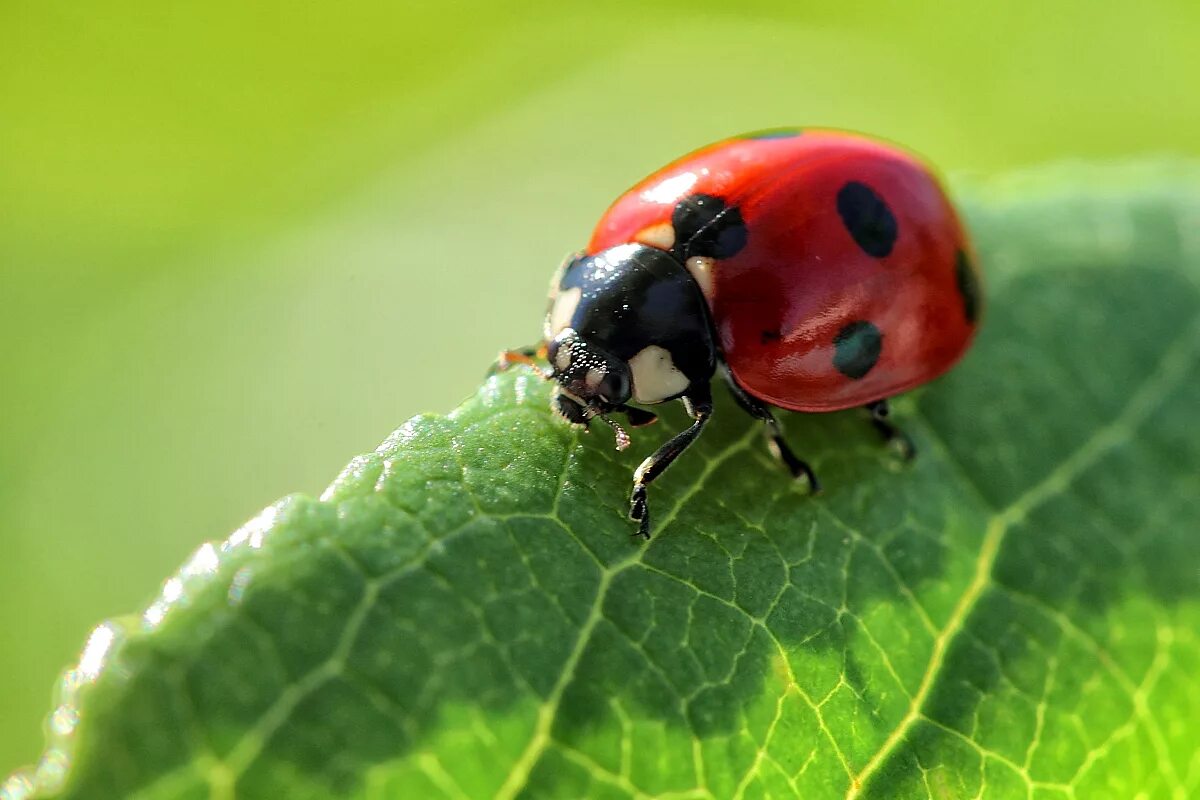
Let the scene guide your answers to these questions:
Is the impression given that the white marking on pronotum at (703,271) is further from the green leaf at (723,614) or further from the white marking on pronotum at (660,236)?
the green leaf at (723,614)

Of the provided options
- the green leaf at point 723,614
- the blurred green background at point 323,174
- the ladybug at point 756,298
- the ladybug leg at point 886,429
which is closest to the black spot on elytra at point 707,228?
the ladybug at point 756,298

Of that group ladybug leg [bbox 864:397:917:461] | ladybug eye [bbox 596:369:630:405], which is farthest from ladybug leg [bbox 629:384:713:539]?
Result: ladybug leg [bbox 864:397:917:461]

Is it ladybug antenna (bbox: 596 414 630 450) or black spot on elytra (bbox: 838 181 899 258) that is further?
black spot on elytra (bbox: 838 181 899 258)

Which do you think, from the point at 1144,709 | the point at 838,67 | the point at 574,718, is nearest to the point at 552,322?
the point at 574,718

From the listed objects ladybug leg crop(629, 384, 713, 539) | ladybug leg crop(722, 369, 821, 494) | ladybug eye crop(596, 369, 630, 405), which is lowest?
ladybug leg crop(722, 369, 821, 494)

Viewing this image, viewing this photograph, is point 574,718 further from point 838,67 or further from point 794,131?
point 838,67

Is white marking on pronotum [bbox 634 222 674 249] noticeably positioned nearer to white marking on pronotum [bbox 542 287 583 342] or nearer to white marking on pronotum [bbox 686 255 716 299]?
white marking on pronotum [bbox 686 255 716 299]
